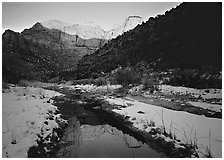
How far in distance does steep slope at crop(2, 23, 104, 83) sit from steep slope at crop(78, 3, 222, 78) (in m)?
14.7

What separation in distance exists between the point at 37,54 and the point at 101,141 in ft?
251

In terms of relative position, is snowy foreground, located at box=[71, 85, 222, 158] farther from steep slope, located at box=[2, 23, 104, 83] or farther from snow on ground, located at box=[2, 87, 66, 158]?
steep slope, located at box=[2, 23, 104, 83]

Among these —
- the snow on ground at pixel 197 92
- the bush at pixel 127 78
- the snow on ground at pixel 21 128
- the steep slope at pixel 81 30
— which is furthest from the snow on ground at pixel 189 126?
the steep slope at pixel 81 30

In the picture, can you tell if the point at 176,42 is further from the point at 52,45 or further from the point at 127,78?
the point at 52,45

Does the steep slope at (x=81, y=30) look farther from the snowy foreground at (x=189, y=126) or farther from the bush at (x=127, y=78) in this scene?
the snowy foreground at (x=189, y=126)

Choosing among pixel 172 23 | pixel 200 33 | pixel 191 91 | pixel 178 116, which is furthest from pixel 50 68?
pixel 178 116

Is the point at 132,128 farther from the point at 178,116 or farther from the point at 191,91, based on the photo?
the point at 191,91

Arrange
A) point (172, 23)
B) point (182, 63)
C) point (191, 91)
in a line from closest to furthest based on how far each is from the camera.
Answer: point (191, 91), point (182, 63), point (172, 23)

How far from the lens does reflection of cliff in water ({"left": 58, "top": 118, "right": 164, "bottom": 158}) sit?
5.75 metres

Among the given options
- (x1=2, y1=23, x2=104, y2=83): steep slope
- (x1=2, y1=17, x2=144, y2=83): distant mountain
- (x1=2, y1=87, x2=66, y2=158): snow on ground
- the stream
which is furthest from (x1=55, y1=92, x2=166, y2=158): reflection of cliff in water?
(x1=2, y1=17, x2=144, y2=83): distant mountain

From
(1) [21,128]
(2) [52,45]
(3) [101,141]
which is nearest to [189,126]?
(3) [101,141]

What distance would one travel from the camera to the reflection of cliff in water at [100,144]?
5.75 meters

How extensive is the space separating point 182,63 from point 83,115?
21.5 m

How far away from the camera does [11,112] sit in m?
7.41
